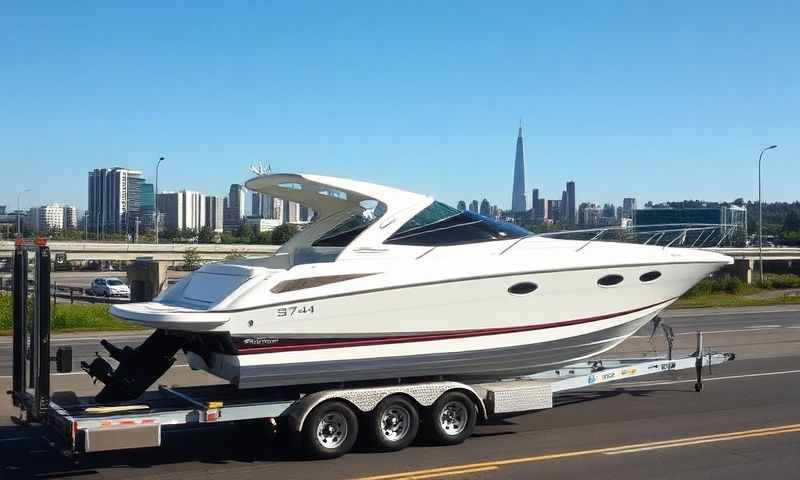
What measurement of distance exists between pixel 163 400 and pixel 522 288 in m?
4.68

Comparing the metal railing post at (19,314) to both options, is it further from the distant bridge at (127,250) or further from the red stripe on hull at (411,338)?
the distant bridge at (127,250)

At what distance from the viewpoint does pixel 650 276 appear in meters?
12.5

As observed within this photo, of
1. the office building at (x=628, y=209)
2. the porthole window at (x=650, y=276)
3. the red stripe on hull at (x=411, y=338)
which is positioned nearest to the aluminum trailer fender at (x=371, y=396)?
the red stripe on hull at (x=411, y=338)

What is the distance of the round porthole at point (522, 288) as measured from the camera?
11227mm

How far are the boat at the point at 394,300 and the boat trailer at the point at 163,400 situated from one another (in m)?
0.31

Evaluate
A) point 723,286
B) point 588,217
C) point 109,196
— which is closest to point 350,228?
point 588,217

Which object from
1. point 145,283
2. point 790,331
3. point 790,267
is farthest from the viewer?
point 790,267

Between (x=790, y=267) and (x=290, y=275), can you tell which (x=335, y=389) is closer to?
(x=290, y=275)

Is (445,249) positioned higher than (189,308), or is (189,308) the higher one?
(445,249)

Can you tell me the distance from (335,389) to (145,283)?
37.8 meters

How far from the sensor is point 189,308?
1034 centimetres

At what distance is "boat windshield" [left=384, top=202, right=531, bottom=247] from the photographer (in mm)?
11547

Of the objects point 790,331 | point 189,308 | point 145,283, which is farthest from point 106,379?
point 145,283

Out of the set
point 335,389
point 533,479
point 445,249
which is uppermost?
point 445,249
